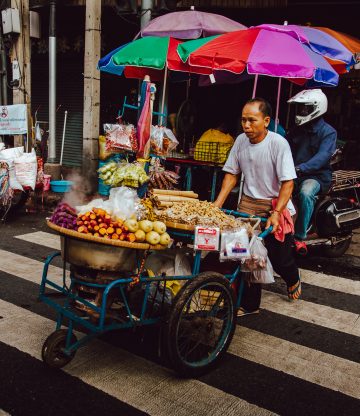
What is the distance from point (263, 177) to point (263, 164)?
5.4 inches

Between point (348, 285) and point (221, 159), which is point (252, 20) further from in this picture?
point (348, 285)

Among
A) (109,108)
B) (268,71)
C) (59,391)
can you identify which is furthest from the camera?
(109,108)

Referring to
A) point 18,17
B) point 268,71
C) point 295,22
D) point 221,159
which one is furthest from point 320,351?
point 18,17

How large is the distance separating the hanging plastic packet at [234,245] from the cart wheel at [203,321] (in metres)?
0.17

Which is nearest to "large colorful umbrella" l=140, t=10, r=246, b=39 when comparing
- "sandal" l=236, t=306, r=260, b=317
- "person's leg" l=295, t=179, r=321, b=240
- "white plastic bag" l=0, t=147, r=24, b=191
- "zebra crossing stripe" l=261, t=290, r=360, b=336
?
"white plastic bag" l=0, t=147, r=24, b=191

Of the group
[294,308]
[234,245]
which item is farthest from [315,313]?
[234,245]

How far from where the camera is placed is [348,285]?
5.58 metres

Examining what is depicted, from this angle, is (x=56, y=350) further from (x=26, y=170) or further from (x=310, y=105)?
(x=26, y=170)

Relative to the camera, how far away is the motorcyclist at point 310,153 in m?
5.98

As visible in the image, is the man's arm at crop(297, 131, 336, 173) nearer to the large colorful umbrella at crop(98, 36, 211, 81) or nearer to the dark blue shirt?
the dark blue shirt

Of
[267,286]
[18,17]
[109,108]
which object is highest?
[18,17]

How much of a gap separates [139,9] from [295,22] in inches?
140

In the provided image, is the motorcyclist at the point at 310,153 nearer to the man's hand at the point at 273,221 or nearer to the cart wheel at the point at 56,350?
the man's hand at the point at 273,221

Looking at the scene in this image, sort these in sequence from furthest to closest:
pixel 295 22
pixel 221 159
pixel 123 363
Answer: pixel 295 22
pixel 221 159
pixel 123 363
